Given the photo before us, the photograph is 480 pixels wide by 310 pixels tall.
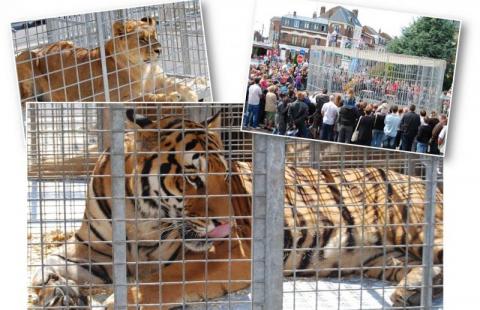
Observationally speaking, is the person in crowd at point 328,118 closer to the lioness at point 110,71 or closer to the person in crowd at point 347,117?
the person in crowd at point 347,117

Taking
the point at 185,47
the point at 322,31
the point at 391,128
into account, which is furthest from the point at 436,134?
the point at 185,47

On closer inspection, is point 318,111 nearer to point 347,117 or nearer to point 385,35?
point 347,117

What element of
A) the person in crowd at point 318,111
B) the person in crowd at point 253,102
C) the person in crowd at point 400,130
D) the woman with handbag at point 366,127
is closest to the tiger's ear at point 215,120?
the person in crowd at point 253,102

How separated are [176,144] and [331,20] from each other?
103 cm

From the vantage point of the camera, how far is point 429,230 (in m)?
2.54

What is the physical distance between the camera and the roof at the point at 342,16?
216 centimetres

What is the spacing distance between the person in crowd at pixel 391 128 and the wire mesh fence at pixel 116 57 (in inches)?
25.4

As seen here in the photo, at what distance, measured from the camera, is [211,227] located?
2.78 m

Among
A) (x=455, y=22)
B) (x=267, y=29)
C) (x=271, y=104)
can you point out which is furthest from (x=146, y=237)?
(x=455, y=22)

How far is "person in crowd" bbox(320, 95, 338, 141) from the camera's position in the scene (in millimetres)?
2281

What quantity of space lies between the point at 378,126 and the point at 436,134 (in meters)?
0.17

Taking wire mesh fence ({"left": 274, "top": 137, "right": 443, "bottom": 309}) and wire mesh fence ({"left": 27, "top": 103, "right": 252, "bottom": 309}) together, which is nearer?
wire mesh fence ({"left": 274, "top": 137, "right": 443, "bottom": 309})

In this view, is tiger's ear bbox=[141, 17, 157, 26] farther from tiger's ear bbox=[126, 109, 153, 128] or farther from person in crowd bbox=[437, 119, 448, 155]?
person in crowd bbox=[437, 119, 448, 155]

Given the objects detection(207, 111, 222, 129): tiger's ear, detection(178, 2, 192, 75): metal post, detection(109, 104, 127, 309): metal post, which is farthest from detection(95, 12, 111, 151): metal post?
detection(109, 104, 127, 309): metal post
